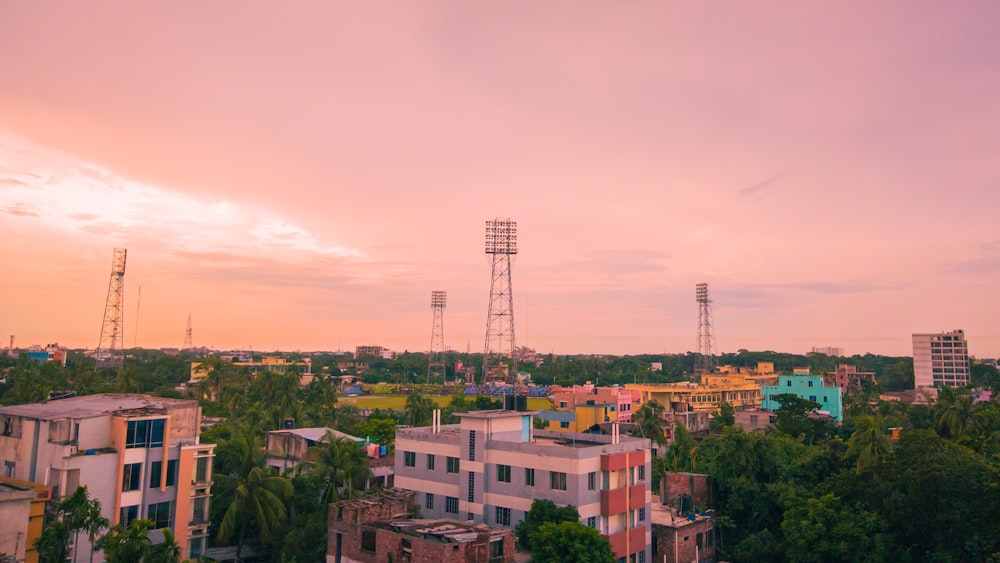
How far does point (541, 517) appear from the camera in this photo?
1500 inches

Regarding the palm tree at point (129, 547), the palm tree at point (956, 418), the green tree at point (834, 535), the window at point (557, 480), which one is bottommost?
the green tree at point (834, 535)

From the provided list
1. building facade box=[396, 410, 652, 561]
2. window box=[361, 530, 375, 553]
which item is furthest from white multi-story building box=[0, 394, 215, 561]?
building facade box=[396, 410, 652, 561]

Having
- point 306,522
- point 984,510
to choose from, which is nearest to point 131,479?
point 306,522

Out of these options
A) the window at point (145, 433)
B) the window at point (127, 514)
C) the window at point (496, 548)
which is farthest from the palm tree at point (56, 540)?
the window at point (496, 548)

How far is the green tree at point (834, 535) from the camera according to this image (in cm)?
4053

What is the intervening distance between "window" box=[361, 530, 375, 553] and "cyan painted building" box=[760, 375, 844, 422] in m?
87.5

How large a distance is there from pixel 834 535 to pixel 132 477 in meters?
38.4

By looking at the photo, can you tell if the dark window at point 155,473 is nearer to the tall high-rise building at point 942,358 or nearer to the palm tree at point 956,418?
the palm tree at point 956,418

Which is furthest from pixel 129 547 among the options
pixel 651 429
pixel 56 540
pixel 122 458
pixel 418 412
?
pixel 418 412

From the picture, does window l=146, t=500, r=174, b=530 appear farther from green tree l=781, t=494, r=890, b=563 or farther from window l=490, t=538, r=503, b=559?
green tree l=781, t=494, r=890, b=563

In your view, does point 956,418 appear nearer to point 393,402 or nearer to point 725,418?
point 725,418

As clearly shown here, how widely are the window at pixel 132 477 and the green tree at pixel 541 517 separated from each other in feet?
65.7

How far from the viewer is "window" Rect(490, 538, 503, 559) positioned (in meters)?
34.3

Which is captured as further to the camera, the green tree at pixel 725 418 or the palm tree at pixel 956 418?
the green tree at pixel 725 418
